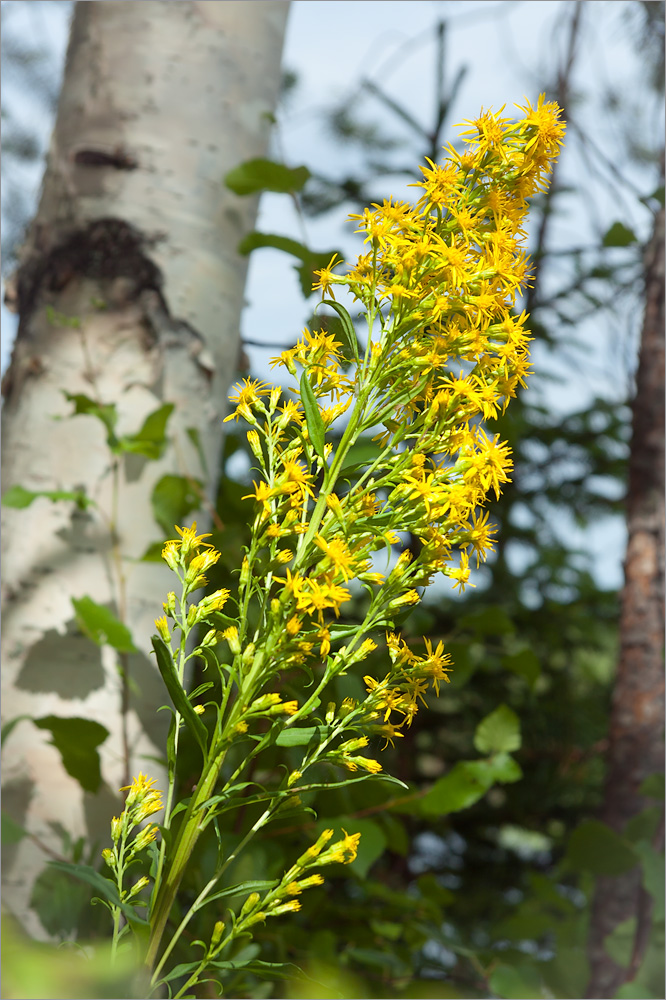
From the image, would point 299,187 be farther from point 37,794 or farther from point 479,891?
point 479,891

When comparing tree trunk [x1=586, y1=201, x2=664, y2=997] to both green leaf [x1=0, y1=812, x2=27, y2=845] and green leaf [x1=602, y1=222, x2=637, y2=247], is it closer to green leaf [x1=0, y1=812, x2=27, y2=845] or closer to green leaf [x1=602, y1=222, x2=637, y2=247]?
green leaf [x1=602, y1=222, x2=637, y2=247]

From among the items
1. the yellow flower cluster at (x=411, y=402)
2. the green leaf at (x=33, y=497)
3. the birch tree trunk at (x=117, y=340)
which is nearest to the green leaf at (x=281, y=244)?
the birch tree trunk at (x=117, y=340)

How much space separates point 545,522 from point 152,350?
100cm

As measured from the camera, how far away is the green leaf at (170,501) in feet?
2.18

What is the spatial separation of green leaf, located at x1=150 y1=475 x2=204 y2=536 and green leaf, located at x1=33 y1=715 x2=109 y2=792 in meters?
0.18

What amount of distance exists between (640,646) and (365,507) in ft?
2.51

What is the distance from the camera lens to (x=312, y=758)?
0.29 m

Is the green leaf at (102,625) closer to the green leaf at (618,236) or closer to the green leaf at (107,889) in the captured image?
the green leaf at (107,889)

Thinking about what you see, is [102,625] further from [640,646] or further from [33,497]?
[640,646]

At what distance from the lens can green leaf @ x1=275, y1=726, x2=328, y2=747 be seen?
28cm

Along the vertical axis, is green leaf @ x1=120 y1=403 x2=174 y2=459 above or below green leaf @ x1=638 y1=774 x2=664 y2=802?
above

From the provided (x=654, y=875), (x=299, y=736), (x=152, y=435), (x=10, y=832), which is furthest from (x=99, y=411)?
(x=654, y=875)

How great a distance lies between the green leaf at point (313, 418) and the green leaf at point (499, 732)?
47 cm

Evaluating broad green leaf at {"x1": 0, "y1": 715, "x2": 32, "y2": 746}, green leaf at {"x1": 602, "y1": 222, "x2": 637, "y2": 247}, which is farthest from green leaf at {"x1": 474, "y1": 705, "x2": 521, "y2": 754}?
A: green leaf at {"x1": 602, "y1": 222, "x2": 637, "y2": 247}
